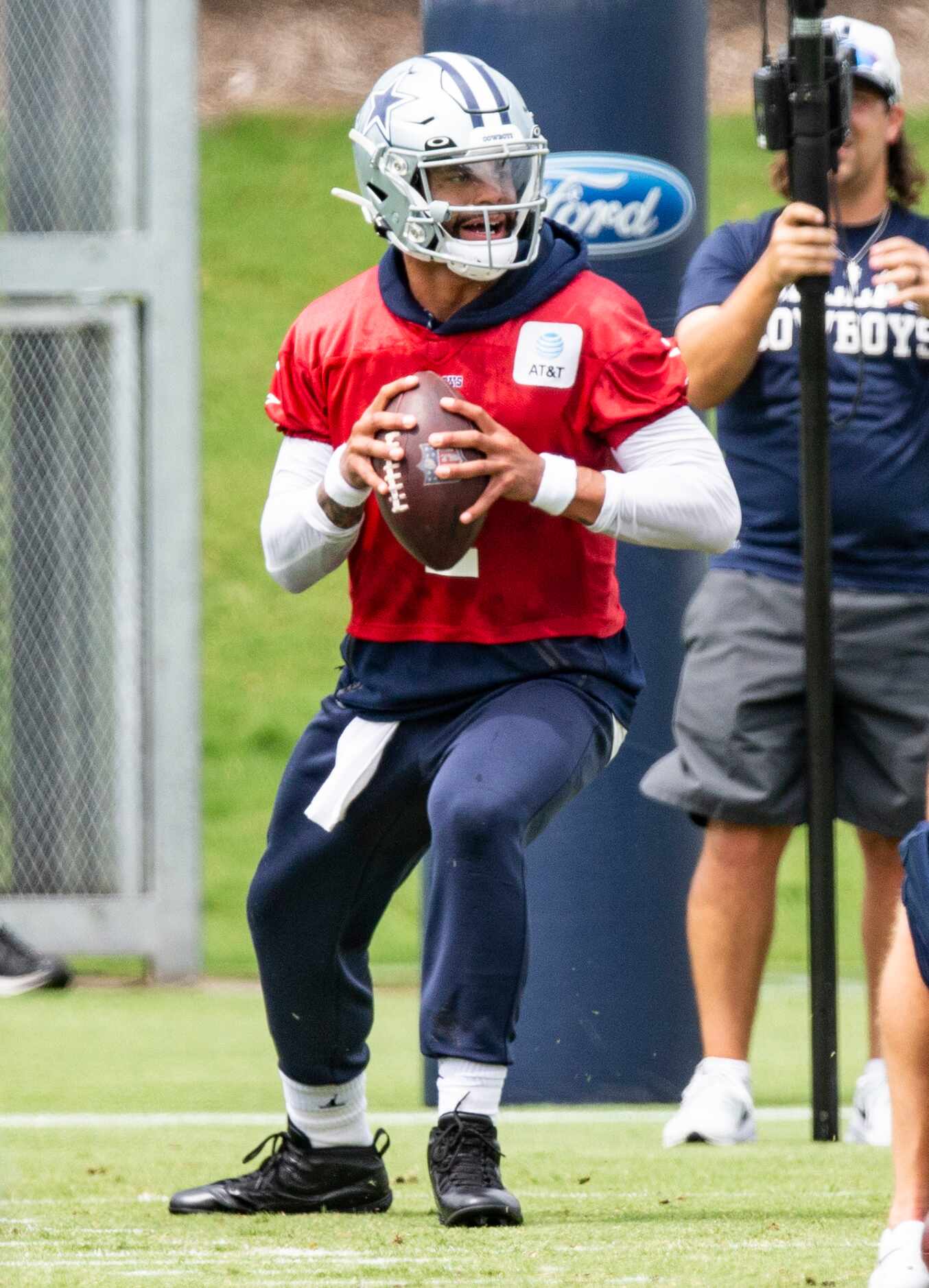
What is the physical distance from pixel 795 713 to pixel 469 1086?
1.55 meters

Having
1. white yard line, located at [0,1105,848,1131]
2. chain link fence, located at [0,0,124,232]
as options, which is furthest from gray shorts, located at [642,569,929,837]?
chain link fence, located at [0,0,124,232]

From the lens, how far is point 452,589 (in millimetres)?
3896

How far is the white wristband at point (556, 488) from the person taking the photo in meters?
3.72

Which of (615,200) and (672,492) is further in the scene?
(615,200)

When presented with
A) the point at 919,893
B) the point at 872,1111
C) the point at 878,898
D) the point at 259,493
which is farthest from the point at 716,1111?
the point at 259,493

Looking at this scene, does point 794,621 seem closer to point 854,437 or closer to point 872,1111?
point 854,437

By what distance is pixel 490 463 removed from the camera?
3695 millimetres

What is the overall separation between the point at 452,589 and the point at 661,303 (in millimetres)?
1802

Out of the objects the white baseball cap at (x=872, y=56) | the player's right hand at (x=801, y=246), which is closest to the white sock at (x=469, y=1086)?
the player's right hand at (x=801, y=246)

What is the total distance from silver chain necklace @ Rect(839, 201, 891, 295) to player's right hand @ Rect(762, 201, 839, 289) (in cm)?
32

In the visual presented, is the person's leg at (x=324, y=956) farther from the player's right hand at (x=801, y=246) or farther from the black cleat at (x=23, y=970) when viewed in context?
the player's right hand at (x=801, y=246)

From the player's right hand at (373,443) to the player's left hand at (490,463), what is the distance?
7 centimetres

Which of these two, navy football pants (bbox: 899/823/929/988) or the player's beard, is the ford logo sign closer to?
the player's beard

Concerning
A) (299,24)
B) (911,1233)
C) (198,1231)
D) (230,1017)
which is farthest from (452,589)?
(299,24)
